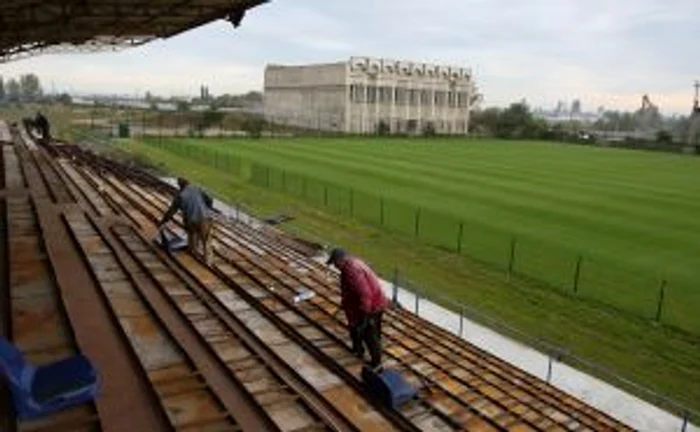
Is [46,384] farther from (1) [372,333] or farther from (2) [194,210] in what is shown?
(2) [194,210]

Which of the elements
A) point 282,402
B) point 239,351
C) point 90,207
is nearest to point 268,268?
point 90,207

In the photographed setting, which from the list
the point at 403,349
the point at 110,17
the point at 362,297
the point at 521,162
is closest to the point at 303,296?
the point at 403,349

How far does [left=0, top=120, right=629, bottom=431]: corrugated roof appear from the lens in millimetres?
7695

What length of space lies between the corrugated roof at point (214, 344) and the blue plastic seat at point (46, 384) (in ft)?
0.50

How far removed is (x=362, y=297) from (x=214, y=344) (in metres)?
2.07

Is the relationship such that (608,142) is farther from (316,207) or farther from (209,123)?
(316,207)

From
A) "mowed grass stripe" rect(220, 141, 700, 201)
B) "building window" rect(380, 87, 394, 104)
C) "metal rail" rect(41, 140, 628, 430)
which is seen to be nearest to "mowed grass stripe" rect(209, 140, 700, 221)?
"mowed grass stripe" rect(220, 141, 700, 201)

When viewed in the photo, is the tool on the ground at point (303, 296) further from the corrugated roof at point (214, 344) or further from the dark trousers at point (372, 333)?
the dark trousers at point (372, 333)

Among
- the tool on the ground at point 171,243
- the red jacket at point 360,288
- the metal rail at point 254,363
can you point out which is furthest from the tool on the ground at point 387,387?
the tool on the ground at point 171,243

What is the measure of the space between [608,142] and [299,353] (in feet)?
332

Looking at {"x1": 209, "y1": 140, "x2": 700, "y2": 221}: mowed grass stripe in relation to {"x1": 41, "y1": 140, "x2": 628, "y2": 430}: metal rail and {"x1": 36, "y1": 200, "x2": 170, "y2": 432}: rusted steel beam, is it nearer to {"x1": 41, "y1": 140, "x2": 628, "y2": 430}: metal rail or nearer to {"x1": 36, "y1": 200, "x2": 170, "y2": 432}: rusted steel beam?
{"x1": 41, "y1": 140, "x2": 628, "y2": 430}: metal rail

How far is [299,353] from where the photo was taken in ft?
33.2

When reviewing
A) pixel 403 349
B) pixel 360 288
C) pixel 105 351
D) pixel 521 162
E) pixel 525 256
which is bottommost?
pixel 525 256

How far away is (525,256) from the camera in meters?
26.9
